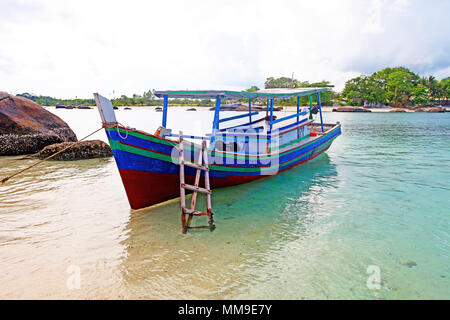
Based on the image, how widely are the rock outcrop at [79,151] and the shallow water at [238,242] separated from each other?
339 centimetres

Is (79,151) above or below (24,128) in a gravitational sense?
below

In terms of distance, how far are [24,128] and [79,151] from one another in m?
3.33

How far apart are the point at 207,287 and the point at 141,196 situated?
137 inches

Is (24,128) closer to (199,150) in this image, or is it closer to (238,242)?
(199,150)

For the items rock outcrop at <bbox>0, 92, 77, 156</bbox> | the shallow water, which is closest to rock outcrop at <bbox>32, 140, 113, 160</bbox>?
rock outcrop at <bbox>0, 92, 77, 156</bbox>

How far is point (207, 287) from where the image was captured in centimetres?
414

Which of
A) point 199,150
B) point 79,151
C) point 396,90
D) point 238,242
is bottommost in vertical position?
point 238,242

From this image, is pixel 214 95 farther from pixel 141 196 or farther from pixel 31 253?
pixel 31 253

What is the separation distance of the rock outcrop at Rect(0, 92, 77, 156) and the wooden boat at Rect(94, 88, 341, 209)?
30.0ft

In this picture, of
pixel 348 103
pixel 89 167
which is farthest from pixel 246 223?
pixel 348 103

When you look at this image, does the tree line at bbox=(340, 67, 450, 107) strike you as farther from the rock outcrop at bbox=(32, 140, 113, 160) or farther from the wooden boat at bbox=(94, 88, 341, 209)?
the rock outcrop at bbox=(32, 140, 113, 160)

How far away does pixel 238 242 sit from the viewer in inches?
216

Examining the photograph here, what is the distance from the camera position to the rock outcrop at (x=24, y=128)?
44.5ft

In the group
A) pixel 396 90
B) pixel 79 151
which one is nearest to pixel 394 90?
pixel 396 90
